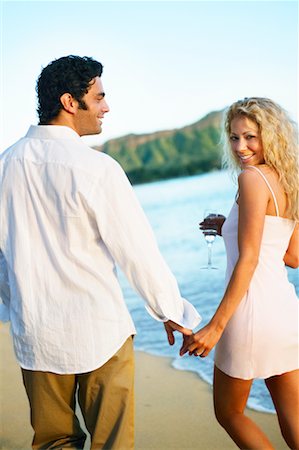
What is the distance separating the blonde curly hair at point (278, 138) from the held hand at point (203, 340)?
43cm

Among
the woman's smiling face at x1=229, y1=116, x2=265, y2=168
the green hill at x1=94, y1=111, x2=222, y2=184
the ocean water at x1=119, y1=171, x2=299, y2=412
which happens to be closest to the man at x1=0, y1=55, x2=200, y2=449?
the woman's smiling face at x1=229, y1=116, x2=265, y2=168

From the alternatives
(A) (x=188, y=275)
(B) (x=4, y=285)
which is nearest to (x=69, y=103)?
(B) (x=4, y=285)

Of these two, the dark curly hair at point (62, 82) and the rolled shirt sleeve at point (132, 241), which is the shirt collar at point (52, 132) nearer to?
the dark curly hair at point (62, 82)

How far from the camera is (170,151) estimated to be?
39156 millimetres

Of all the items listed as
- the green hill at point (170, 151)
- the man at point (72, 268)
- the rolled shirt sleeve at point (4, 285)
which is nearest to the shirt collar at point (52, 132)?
the man at point (72, 268)

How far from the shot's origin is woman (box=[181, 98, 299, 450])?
1972 millimetres

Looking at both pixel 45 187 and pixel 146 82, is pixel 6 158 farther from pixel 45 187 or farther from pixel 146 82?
pixel 146 82

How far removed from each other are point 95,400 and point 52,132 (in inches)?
30.4

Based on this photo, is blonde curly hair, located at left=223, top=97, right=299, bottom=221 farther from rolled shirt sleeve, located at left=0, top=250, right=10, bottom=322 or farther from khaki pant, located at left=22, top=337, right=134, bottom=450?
rolled shirt sleeve, located at left=0, top=250, right=10, bottom=322

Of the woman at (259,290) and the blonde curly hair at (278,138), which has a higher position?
the blonde curly hair at (278,138)

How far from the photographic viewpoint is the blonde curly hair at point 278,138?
2.01 meters

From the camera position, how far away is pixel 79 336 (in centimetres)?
178

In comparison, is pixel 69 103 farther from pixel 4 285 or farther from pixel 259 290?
pixel 259 290

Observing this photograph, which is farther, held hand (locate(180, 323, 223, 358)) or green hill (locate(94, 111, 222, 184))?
green hill (locate(94, 111, 222, 184))
